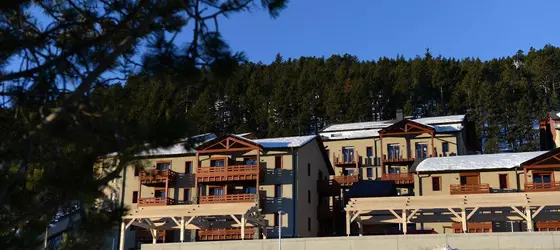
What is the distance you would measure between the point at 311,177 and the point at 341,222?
17.0 feet

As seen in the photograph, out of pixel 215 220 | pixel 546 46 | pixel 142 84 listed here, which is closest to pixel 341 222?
pixel 215 220

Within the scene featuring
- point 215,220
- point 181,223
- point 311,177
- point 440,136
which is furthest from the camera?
point 440,136

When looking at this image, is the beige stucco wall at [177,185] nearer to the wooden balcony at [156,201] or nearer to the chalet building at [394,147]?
the wooden balcony at [156,201]

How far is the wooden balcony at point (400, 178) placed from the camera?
48000 millimetres

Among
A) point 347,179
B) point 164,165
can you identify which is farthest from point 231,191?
point 347,179

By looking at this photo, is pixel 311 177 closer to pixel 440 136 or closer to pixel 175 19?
pixel 440 136

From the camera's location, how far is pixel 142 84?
8281 mm

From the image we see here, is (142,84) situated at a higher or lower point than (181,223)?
higher

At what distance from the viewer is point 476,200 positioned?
107 feet

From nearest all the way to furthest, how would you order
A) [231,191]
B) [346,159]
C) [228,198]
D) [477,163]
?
[477,163], [228,198], [231,191], [346,159]

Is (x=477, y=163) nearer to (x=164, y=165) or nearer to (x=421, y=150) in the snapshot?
(x=421, y=150)

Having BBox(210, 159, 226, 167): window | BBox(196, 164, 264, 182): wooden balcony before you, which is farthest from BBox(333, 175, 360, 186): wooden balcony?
BBox(210, 159, 226, 167): window

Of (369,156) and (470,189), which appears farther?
(369,156)

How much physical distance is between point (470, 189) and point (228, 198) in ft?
50.0
